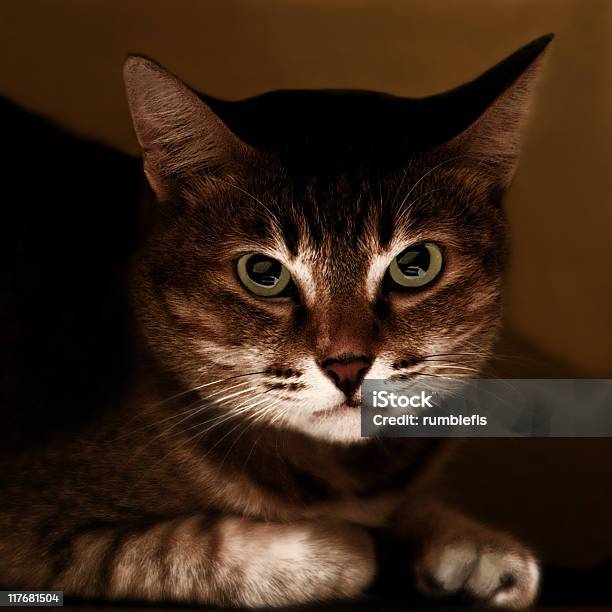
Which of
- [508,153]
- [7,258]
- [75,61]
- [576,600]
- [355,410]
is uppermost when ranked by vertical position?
[75,61]

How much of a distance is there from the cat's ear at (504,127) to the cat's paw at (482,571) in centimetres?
45

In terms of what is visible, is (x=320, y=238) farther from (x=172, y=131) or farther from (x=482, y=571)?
(x=482, y=571)

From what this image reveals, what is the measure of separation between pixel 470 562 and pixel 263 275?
42 centimetres

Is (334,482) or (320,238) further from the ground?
(320,238)

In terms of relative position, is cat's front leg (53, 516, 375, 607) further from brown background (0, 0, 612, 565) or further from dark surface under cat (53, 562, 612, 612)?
brown background (0, 0, 612, 565)

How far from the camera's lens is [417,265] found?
97cm

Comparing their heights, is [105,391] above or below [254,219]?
below

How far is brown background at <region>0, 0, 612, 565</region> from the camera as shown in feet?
3.37

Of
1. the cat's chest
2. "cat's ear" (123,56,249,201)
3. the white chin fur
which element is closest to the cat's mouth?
the white chin fur

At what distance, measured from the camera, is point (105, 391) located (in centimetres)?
104

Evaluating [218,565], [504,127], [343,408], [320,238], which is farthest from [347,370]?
[504,127]

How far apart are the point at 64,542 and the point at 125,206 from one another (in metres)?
0.43

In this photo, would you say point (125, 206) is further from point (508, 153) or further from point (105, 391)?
point (508, 153)

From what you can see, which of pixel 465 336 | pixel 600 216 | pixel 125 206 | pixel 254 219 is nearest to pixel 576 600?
pixel 465 336
